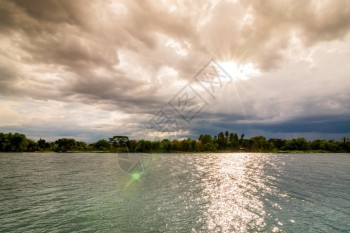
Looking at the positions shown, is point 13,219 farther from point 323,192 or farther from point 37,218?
point 323,192

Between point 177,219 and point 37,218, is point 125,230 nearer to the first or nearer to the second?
point 177,219

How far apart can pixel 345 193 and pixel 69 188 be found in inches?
2229

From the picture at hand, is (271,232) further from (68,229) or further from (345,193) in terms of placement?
(345,193)

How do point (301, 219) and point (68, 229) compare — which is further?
point (301, 219)

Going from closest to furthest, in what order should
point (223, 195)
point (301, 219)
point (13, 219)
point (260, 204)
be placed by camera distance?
point (13, 219)
point (301, 219)
point (260, 204)
point (223, 195)

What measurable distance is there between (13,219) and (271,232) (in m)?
29.3

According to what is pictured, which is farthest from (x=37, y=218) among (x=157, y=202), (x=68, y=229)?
(x=157, y=202)

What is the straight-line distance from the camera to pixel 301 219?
2541 cm

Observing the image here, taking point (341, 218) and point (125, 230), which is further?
point (341, 218)

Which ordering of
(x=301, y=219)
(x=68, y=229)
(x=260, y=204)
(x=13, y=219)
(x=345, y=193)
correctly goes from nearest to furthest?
(x=68, y=229), (x=13, y=219), (x=301, y=219), (x=260, y=204), (x=345, y=193)

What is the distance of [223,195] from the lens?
37625 millimetres

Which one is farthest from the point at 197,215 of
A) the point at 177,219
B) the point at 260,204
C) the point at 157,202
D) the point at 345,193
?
the point at 345,193

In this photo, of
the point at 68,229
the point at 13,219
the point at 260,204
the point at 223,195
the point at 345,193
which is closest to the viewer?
the point at 68,229

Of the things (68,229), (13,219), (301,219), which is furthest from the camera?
(301,219)
